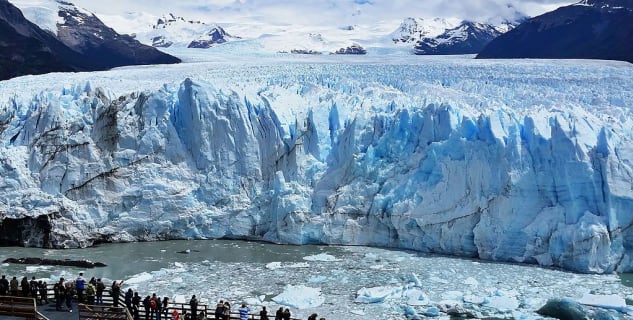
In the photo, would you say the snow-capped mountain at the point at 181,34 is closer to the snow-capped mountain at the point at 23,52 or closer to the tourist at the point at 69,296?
the snow-capped mountain at the point at 23,52

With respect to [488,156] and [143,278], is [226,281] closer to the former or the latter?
[143,278]

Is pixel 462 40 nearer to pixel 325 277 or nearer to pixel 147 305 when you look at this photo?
pixel 325 277

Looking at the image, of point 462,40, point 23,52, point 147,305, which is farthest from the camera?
point 462,40

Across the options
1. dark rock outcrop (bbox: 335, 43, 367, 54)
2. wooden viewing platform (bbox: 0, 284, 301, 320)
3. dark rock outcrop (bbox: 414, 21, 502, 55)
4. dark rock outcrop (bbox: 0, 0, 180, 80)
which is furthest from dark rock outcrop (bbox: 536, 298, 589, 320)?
dark rock outcrop (bbox: 414, 21, 502, 55)

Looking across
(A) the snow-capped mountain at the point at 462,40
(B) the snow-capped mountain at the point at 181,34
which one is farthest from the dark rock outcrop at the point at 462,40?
(B) the snow-capped mountain at the point at 181,34

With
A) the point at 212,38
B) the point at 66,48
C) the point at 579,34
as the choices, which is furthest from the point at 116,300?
the point at 212,38

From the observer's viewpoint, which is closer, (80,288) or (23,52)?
(80,288)

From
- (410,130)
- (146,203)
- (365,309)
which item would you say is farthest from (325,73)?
(365,309)
